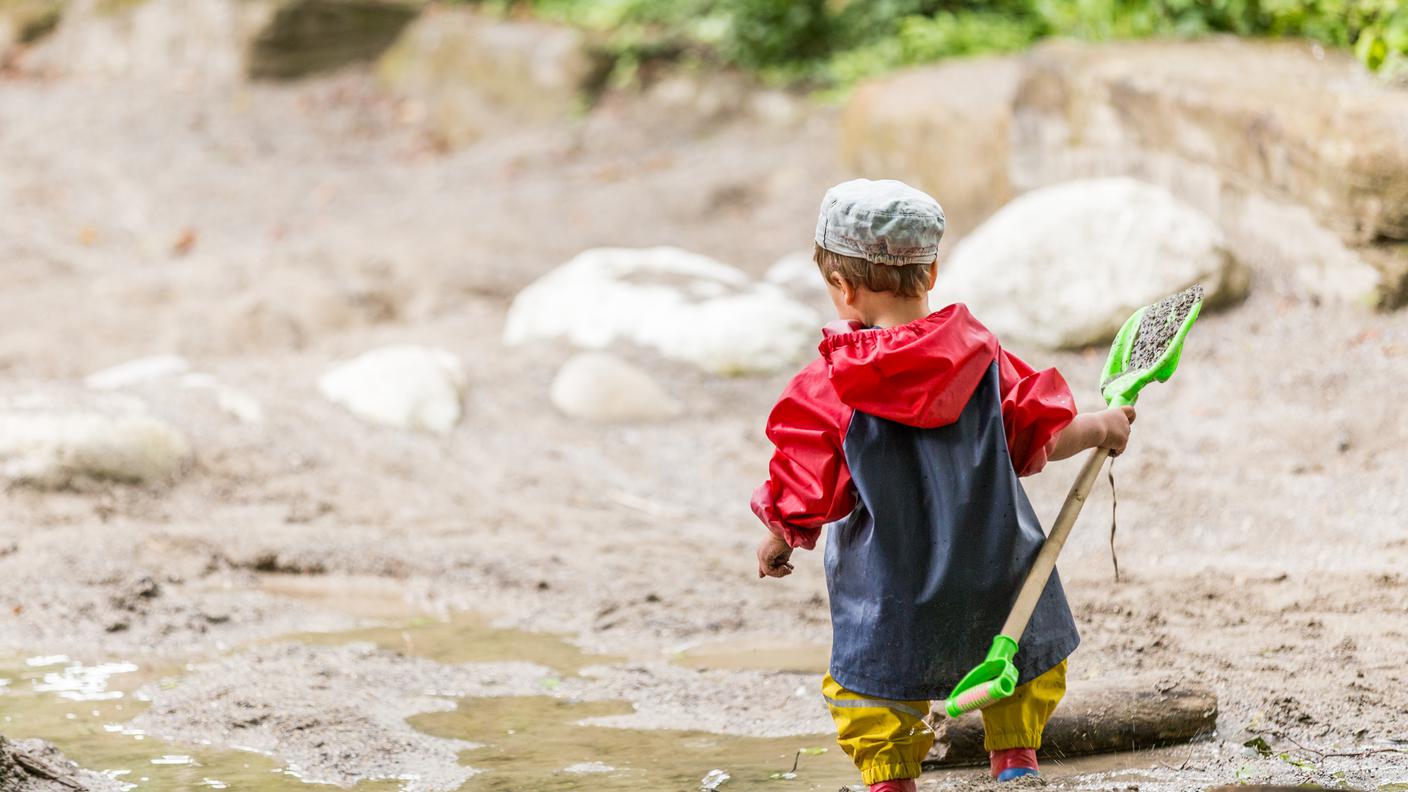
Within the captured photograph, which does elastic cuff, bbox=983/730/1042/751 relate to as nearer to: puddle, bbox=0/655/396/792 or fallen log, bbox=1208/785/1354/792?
fallen log, bbox=1208/785/1354/792

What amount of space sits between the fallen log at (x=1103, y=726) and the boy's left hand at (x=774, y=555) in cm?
66

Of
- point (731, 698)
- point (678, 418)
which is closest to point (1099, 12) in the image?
point (678, 418)

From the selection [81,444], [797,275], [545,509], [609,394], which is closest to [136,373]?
[81,444]

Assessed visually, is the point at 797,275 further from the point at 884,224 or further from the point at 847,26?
the point at 884,224

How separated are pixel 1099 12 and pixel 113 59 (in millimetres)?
9843

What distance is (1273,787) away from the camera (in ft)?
8.07

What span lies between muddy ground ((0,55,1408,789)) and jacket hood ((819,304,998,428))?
0.93 metres

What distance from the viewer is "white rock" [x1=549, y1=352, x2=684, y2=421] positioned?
7.25 m

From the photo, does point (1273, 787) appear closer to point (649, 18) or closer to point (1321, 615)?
point (1321, 615)

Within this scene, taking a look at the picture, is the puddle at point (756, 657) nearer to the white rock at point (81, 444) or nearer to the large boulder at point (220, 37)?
the white rock at point (81, 444)

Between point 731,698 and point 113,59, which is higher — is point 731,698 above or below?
below

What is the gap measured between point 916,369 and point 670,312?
5503 mm

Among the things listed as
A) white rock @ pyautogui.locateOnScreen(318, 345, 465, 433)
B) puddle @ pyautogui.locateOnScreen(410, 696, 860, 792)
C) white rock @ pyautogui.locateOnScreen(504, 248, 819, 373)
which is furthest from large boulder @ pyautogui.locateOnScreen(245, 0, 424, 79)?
puddle @ pyautogui.locateOnScreen(410, 696, 860, 792)

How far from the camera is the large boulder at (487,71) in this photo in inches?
501
